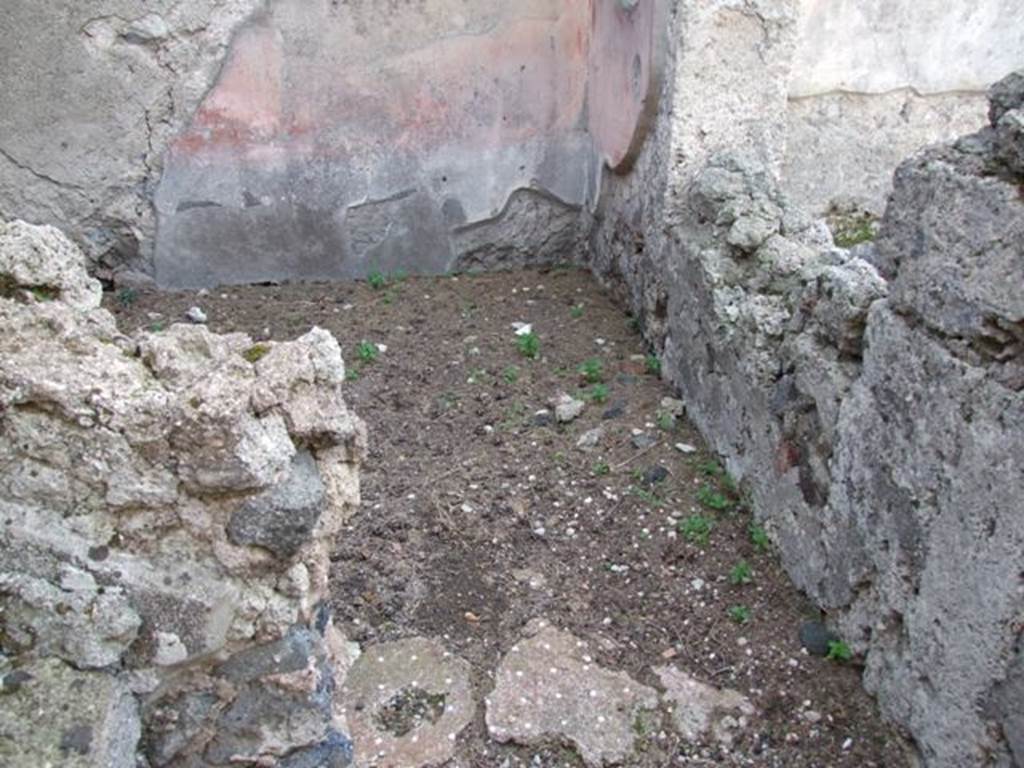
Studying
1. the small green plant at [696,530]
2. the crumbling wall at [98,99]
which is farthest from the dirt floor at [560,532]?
the crumbling wall at [98,99]

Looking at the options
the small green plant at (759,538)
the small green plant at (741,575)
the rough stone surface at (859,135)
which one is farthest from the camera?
the rough stone surface at (859,135)

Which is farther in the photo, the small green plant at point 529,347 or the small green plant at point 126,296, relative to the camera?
the small green plant at point 126,296

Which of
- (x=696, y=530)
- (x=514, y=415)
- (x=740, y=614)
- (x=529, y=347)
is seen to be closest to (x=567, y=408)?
(x=514, y=415)

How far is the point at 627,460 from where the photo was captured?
11.1 feet

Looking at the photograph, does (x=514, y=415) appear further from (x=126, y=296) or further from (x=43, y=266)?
(x=43, y=266)

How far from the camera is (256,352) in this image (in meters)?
1.86

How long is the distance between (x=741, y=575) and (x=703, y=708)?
480 mm

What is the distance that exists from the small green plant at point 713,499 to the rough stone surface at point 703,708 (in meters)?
0.67

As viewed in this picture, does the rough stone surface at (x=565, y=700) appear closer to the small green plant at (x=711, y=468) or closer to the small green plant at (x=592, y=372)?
the small green plant at (x=711, y=468)

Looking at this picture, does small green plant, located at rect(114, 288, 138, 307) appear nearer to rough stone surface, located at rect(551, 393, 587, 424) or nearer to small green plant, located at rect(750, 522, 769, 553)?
rough stone surface, located at rect(551, 393, 587, 424)

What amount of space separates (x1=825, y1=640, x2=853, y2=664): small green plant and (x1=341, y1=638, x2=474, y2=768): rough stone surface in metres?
0.91

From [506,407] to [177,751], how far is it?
2063mm

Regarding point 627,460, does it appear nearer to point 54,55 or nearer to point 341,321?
point 341,321

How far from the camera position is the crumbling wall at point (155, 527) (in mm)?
1647
